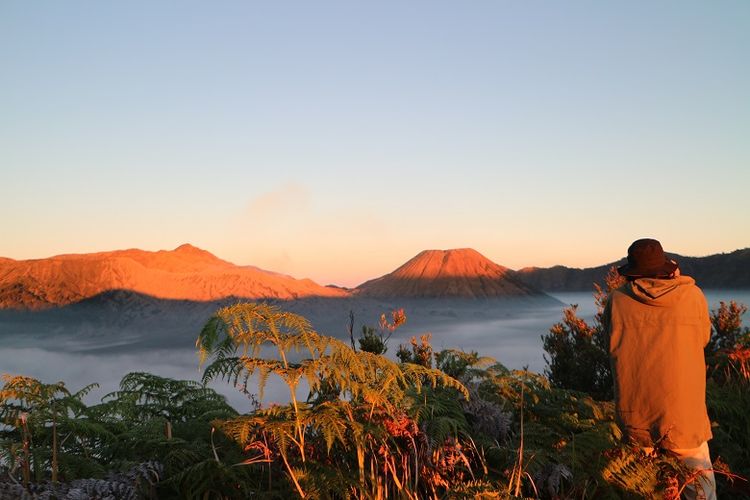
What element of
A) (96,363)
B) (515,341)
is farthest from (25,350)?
(515,341)

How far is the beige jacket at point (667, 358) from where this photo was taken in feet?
13.4

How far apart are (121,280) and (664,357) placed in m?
73.4

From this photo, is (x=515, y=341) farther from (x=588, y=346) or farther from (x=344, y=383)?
(x=344, y=383)

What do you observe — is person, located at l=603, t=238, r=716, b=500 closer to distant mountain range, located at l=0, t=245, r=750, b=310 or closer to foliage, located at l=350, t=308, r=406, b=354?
foliage, located at l=350, t=308, r=406, b=354

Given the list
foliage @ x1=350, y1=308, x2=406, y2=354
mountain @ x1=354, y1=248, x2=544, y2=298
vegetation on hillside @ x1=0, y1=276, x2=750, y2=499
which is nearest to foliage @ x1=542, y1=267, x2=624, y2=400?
foliage @ x1=350, y1=308, x2=406, y2=354

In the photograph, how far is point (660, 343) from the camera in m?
4.12

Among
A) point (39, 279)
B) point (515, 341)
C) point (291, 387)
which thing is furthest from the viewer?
point (515, 341)

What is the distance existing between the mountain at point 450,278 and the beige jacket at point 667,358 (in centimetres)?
11113

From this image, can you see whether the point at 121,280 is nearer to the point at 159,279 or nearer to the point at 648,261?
the point at 159,279

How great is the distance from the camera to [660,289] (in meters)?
4.09

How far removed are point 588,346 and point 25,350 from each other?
77156 millimetres

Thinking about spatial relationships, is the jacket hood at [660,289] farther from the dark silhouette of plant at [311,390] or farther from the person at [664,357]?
the dark silhouette of plant at [311,390]

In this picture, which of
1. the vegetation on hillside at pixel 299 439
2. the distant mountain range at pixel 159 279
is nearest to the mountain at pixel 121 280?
the distant mountain range at pixel 159 279

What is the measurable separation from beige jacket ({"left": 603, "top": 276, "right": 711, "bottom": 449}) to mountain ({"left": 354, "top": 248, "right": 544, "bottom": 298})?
111132 millimetres
